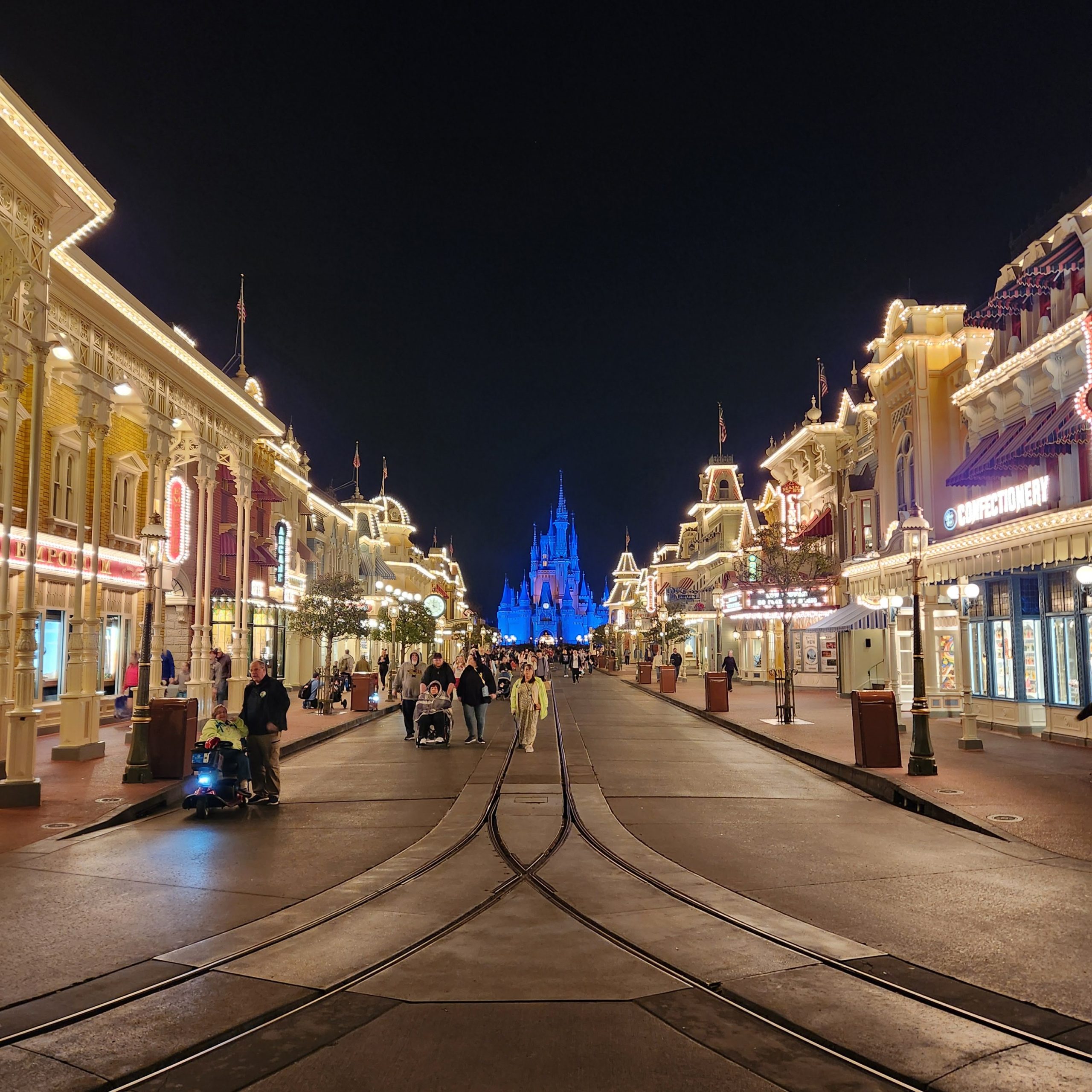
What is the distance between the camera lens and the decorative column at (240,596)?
2358cm

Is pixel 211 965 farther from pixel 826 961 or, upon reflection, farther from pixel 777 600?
pixel 777 600

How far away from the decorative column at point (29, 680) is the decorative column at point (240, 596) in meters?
9.73

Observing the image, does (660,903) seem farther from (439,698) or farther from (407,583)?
(407,583)

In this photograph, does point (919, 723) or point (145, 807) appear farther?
point (919, 723)

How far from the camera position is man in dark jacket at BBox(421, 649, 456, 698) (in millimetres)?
19016

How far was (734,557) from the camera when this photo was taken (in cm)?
5391

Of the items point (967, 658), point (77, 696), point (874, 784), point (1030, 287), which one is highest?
point (1030, 287)

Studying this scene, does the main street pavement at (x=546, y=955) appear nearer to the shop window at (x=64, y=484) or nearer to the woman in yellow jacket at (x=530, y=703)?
the woman in yellow jacket at (x=530, y=703)

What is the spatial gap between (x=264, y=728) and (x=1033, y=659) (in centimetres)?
1543

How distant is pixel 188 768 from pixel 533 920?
28.4 feet

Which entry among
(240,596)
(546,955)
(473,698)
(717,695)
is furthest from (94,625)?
(717,695)

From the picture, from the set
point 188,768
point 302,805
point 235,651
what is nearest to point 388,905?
point 302,805

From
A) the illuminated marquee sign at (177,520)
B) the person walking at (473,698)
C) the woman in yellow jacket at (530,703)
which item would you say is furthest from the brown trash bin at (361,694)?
the woman in yellow jacket at (530,703)

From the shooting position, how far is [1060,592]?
18.2 metres
